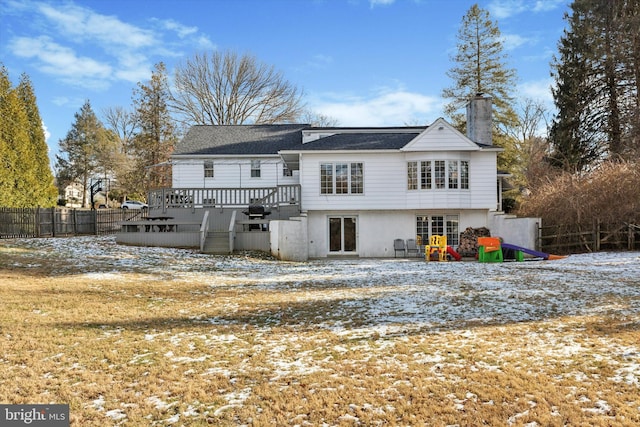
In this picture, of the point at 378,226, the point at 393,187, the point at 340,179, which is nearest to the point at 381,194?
the point at 393,187

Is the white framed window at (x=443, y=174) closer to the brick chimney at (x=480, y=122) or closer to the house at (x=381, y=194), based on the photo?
the house at (x=381, y=194)

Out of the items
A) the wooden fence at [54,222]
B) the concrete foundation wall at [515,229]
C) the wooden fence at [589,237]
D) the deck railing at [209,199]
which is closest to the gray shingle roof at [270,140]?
the deck railing at [209,199]

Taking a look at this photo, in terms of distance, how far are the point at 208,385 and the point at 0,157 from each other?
2890 cm

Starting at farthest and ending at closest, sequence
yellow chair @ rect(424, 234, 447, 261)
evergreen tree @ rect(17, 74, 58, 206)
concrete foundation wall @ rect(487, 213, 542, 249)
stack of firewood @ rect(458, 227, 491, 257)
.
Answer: evergreen tree @ rect(17, 74, 58, 206), stack of firewood @ rect(458, 227, 491, 257), concrete foundation wall @ rect(487, 213, 542, 249), yellow chair @ rect(424, 234, 447, 261)

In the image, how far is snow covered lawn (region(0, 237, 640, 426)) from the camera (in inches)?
155

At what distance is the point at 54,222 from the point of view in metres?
22.7

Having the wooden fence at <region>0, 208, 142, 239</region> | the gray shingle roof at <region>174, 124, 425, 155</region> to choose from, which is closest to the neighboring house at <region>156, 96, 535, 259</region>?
the gray shingle roof at <region>174, 124, 425, 155</region>

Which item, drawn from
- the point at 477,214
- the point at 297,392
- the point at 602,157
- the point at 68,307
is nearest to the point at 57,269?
the point at 68,307

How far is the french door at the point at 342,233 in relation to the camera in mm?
21766

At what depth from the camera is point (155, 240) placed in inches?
747

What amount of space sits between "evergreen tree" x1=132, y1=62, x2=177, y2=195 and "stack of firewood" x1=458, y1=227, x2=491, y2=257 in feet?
91.3

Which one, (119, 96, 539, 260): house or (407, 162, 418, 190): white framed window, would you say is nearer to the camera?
(119, 96, 539, 260): house

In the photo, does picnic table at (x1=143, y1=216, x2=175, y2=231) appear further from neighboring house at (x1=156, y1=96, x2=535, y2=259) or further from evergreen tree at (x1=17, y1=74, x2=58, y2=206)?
evergreen tree at (x1=17, y1=74, x2=58, y2=206)

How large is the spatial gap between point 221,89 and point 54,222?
23287 mm
